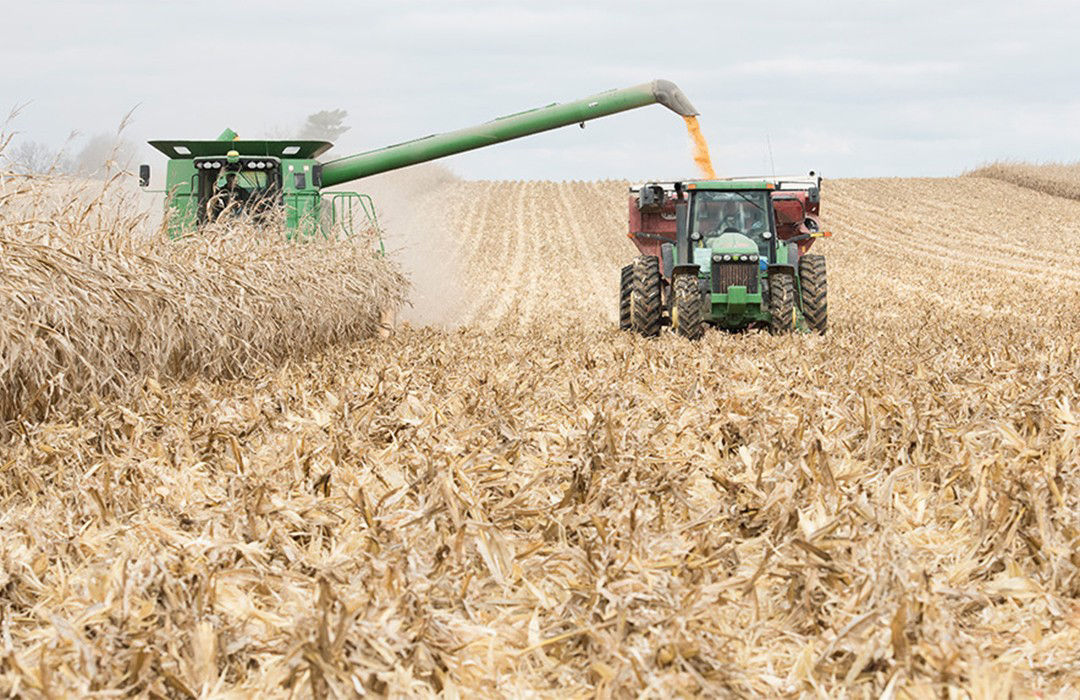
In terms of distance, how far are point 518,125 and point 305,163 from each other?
231 cm

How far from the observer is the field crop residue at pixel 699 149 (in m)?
12.7

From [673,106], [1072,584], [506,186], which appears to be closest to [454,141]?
[673,106]

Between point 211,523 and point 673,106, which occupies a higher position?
point 673,106

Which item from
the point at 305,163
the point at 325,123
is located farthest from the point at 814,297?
the point at 325,123

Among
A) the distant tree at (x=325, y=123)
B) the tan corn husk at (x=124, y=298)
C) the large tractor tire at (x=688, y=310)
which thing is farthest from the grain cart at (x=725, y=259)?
the distant tree at (x=325, y=123)

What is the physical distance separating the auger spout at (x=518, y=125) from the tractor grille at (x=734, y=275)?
2.66 meters

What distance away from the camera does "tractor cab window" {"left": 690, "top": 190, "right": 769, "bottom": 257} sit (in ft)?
37.6

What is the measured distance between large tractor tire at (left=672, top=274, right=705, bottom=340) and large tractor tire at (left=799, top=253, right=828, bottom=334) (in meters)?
1.46

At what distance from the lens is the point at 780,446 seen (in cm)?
475

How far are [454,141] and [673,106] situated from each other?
95.4 inches

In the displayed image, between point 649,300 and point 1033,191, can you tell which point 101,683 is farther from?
point 1033,191

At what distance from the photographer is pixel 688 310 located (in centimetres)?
1016

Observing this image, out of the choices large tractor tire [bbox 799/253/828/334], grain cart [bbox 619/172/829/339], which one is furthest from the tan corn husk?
large tractor tire [bbox 799/253/828/334]

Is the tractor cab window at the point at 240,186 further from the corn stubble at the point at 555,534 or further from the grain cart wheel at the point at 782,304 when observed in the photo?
the grain cart wheel at the point at 782,304
